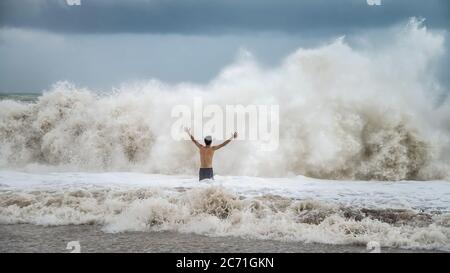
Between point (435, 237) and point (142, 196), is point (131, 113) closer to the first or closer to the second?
point (142, 196)

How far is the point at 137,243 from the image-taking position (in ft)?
15.8

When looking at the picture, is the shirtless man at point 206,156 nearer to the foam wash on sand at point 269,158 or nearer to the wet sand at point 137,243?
the foam wash on sand at point 269,158

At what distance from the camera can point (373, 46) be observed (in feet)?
21.3

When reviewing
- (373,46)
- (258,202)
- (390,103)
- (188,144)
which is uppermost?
(373,46)

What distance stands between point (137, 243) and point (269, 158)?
3.28m

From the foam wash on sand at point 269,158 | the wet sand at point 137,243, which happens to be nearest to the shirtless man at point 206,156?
the foam wash on sand at point 269,158

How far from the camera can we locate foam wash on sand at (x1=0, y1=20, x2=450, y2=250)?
544 centimetres

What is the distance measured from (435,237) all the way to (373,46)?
105 inches

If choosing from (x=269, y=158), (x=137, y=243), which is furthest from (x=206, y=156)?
(x=137, y=243)

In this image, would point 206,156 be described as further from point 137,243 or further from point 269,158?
point 137,243

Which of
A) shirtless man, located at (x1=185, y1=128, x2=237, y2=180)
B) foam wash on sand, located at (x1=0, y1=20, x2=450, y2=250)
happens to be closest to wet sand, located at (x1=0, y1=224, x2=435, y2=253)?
foam wash on sand, located at (x1=0, y1=20, x2=450, y2=250)

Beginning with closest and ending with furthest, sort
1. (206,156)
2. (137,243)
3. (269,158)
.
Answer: (137,243) < (206,156) < (269,158)
